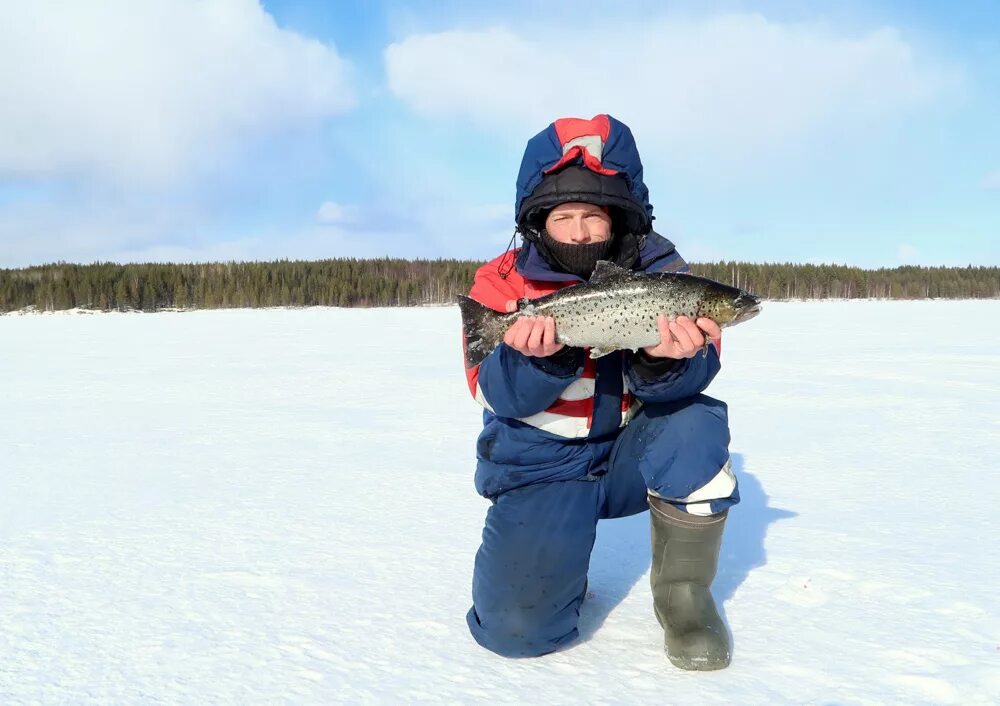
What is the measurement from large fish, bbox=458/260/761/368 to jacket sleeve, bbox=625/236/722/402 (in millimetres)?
161

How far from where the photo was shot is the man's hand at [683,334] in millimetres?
2182

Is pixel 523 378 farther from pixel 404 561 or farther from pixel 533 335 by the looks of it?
pixel 404 561

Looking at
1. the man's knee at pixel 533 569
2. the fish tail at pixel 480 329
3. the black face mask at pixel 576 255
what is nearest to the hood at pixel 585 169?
the black face mask at pixel 576 255

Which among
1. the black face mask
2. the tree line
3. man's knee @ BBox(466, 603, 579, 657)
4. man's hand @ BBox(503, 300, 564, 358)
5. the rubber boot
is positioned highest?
the tree line

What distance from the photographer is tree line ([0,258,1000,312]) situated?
100 feet

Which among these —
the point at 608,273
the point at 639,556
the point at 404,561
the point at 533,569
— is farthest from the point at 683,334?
the point at 404,561

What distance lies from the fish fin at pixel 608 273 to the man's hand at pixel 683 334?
16cm

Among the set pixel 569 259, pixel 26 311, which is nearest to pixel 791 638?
pixel 569 259

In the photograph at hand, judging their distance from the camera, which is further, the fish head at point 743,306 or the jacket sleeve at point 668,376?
the jacket sleeve at point 668,376

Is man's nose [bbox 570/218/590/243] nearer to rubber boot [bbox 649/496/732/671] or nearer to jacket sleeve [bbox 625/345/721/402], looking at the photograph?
jacket sleeve [bbox 625/345/721/402]

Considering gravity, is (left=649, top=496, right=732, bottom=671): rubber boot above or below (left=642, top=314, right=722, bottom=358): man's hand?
below

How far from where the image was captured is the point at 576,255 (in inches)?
102

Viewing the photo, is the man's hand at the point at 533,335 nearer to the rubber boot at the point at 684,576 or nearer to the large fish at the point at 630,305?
the large fish at the point at 630,305

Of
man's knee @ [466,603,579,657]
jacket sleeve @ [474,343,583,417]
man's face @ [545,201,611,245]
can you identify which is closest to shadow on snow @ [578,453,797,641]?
man's knee @ [466,603,579,657]
